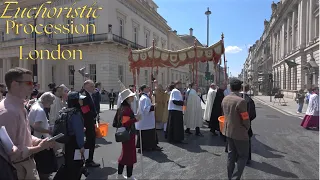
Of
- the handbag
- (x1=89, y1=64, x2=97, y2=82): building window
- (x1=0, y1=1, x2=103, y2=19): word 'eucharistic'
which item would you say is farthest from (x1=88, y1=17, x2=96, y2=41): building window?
the handbag

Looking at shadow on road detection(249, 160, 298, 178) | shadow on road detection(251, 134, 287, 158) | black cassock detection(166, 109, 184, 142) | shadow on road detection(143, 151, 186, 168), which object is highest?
black cassock detection(166, 109, 184, 142)

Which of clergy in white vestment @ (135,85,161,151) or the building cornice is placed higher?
the building cornice

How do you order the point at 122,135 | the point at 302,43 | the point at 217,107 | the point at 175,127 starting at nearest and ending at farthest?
the point at 122,135 → the point at 175,127 → the point at 217,107 → the point at 302,43

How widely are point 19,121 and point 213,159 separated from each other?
5.01 meters

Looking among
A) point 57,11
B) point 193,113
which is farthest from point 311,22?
point 57,11

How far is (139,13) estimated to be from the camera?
113 feet

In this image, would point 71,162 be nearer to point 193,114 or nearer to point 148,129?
point 148,129

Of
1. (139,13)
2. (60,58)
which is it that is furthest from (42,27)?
(139,13)

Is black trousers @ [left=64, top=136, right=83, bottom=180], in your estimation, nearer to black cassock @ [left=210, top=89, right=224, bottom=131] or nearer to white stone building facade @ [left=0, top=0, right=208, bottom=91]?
black cassock @ [left=210, top=89, right=224, bottom=131]

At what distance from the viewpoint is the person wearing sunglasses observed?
90.7 inches

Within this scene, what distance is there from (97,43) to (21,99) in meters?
25.4

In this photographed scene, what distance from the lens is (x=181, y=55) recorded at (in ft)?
40.1

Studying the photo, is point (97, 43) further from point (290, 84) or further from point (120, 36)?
point (290, 84)

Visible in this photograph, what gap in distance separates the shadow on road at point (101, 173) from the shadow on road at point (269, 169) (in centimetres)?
318
